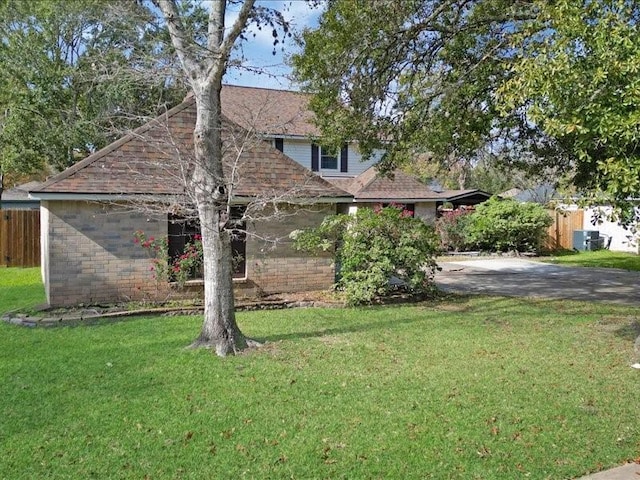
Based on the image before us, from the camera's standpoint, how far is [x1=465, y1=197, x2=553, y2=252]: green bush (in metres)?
24.2

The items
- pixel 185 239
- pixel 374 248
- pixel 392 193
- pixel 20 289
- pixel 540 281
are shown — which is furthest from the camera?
pixel 392 193

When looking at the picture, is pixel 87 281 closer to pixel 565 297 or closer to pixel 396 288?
pixel 396 288

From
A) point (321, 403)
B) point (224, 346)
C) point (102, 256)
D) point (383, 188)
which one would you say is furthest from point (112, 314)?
point (383, 188)

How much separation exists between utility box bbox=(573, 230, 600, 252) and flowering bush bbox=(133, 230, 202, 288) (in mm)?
22336

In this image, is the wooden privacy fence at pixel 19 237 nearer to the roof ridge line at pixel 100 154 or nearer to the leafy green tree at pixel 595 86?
the roof ridge line at pixel 100 154

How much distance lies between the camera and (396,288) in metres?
12.9

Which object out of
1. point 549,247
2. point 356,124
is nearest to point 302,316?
point 356,124

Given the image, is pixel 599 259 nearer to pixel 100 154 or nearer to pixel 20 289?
pixel 100 154

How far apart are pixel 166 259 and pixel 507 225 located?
17.3 meters

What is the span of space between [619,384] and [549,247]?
22641mm

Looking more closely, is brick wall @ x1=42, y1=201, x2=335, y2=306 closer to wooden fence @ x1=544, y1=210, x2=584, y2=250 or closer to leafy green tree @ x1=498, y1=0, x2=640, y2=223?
leafy green tree @ x1=498, y1=0, x2=640, y2=223

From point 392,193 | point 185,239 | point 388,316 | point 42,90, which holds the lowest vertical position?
point 388,316

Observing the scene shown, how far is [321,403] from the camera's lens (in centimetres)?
559

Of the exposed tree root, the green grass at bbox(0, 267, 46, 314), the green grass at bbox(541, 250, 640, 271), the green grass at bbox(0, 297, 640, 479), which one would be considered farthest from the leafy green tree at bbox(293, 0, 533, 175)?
the green grass at bbox(541, 250, 640, 271)
